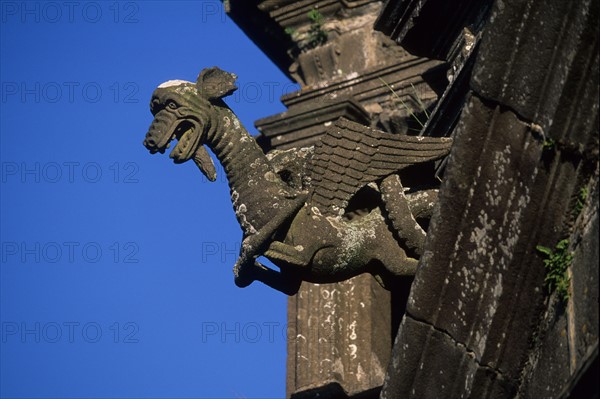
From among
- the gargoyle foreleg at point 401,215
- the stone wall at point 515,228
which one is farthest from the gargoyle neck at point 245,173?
the stone wall at point 515,228

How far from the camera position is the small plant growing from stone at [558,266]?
17.2 feet

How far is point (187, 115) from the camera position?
6.99 m

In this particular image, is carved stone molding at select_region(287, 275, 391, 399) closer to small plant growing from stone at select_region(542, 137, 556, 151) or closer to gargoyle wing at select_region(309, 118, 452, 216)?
gargoyle wing at select_region(309, 118, 452, 216)

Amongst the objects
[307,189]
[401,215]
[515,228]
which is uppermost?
[307,189]

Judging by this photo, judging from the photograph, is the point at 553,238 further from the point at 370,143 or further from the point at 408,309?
the point at 370,143

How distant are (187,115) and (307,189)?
25.0 inches

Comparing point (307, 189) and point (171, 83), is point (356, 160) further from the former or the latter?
point (171, 83)

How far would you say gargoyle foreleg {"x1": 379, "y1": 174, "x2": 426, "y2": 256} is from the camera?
6.64m

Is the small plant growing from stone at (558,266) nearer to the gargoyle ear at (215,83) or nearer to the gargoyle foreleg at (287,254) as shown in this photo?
the gargoyle foreleg at (287,254)

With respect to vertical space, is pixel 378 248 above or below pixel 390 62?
below

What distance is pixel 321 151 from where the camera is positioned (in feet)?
22.7

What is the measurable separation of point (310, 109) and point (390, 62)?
68 centimetres

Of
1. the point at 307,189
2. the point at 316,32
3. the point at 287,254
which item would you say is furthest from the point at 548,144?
the point at 316,32

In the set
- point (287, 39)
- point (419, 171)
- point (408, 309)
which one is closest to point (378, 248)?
point (419, 171)
